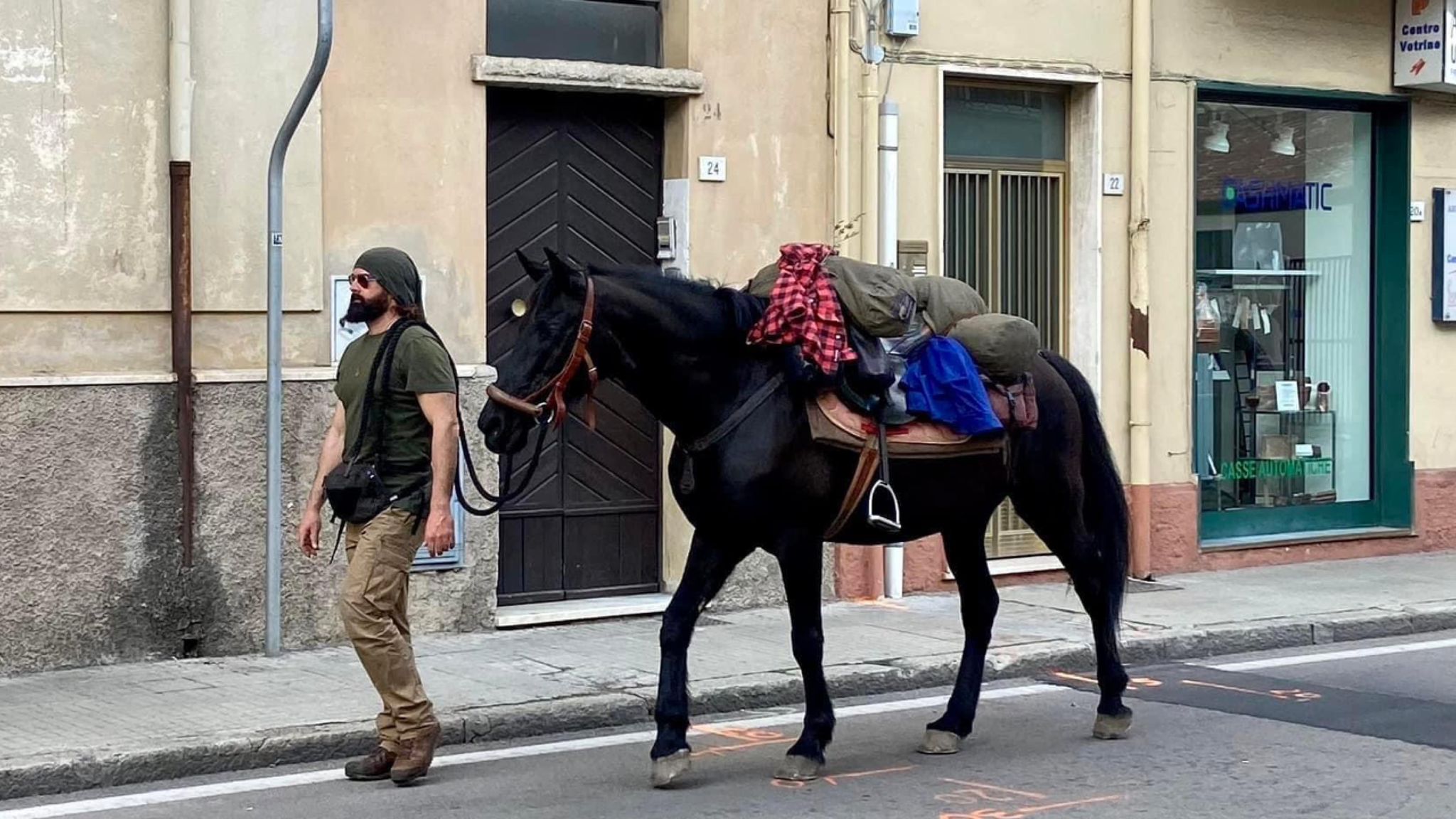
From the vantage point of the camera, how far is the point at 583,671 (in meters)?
9.74

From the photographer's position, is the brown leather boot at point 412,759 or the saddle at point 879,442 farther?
the saddle at point 879,442

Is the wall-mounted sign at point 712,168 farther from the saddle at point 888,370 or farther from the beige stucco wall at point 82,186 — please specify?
the saddle at point 888,370

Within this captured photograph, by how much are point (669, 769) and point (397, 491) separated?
143cm

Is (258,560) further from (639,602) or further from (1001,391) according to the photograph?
(1001,391)

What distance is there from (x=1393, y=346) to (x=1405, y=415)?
1.71ft

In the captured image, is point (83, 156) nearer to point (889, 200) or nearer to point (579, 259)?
point (579, 259)

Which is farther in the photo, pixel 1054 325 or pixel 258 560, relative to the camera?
pixel 1054 325

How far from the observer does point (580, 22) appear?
1154 cm

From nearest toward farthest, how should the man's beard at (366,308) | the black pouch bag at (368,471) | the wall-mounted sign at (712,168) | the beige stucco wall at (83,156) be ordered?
the black pouch bag at (368,471) < the man's beard at (366,308) < the beige stucco wall at (83,156) < the wall-mounted sign at (712,168)

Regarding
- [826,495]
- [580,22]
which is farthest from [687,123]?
[826,495]

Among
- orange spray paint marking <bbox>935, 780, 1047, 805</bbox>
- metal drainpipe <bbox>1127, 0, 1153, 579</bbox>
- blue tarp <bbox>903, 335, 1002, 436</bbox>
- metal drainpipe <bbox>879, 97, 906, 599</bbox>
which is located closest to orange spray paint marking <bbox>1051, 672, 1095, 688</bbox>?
metal drainpipe <bbox>879, 97, 906, 599</bbox>

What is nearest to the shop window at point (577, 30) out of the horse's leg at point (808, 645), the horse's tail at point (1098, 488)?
the horse's tail at point (1098, 488)

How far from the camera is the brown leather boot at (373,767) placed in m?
7.66

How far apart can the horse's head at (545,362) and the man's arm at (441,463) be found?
34 centimetres
